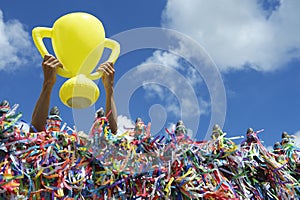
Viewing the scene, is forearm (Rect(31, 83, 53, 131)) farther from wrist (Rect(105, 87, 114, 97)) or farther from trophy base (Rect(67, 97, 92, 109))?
wrist (Rect(105, 87, 114, 97))

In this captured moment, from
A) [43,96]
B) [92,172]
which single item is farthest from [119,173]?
[43,96]

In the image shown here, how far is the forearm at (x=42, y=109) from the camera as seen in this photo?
1.58 metres

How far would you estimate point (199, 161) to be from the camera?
5.05ft

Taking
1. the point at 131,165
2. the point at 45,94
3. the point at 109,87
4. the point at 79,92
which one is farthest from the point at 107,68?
the point at 131,165

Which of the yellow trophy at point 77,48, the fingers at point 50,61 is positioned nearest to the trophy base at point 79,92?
the yellow trophy at point 77,48

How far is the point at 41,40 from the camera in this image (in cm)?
183

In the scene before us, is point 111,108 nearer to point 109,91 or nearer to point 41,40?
point 109,91

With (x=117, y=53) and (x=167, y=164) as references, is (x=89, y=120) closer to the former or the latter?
(x=167, y=164)

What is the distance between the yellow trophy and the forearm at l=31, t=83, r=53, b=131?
91 mm

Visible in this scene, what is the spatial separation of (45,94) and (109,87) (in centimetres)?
30

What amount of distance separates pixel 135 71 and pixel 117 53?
0.26 meters

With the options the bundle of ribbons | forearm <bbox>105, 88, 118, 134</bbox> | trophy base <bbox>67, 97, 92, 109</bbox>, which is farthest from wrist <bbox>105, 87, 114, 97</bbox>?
the bundle of ribbons

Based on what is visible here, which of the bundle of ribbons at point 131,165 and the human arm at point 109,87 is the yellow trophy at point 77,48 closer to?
the human arm at point 109,87

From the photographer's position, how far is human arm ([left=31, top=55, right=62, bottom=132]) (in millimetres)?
1586
